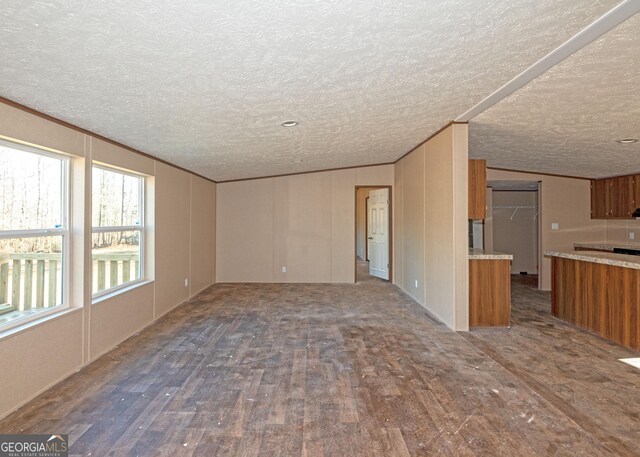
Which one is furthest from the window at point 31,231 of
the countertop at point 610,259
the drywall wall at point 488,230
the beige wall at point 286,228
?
the drywall wall at point 488,230

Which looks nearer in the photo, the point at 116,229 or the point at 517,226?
the point at 116,229

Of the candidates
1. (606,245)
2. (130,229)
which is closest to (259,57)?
(130,229)

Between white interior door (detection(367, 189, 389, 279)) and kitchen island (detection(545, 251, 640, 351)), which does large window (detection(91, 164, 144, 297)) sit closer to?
white interior door (detection(367, 189, 389, 279))

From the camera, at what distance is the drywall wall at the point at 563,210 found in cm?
734

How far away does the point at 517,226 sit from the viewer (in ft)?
31.1

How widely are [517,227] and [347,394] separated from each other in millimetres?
8287

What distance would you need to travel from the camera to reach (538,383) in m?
3.00

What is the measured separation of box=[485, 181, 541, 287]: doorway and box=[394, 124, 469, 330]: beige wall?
3.75 metres

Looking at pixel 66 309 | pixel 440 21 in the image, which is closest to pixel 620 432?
pixel 440 21

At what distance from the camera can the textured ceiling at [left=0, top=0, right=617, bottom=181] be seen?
180 centimetres

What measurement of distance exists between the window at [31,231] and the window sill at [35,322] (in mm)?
48

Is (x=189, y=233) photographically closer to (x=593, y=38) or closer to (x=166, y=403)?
(x=166, y=403)

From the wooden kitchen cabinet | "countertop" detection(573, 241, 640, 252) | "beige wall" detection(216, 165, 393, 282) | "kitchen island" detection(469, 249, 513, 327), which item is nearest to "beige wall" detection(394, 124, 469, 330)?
"kitchen island" detection(469, 249, 513, 327)

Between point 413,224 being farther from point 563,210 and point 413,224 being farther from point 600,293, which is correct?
point 563,210
